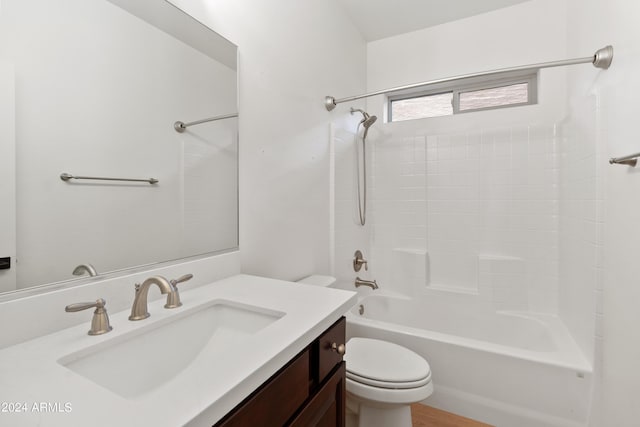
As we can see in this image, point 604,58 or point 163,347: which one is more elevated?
point 604,58

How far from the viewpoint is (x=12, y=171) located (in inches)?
26.0

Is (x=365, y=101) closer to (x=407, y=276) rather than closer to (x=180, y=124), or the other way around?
(x=407, y=276)

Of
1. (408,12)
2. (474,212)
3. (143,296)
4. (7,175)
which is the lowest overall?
(143,296)

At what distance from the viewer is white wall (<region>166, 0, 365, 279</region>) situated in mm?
1318

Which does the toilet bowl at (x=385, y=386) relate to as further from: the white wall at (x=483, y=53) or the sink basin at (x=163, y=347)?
the white wall at (x=483, y=53)

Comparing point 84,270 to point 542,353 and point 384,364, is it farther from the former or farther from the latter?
point 542,353

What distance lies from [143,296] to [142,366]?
0.56ft

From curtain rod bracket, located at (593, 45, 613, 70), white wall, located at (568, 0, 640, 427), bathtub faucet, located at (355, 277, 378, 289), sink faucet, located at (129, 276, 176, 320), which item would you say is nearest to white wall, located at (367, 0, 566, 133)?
white wall, located at (568, 0, 640, 427)

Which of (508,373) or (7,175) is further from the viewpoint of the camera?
(508,373)

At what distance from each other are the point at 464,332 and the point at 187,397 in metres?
2.28

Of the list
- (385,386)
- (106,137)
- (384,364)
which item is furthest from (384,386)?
(106,137)

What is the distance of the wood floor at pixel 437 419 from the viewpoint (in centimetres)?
158

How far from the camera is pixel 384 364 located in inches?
55.9

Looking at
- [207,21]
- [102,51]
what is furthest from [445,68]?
[102,51]
